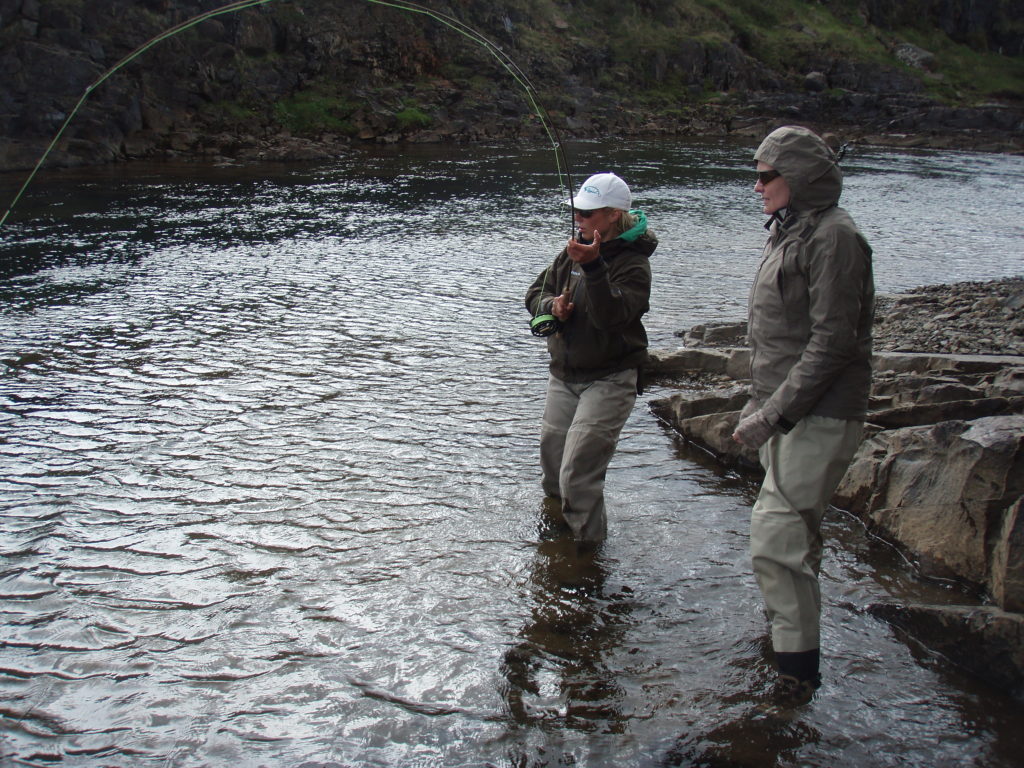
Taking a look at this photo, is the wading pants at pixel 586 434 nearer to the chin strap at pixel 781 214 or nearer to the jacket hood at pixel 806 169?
the chin strap at pixel 781 214

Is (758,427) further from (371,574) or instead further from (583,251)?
(371,574)

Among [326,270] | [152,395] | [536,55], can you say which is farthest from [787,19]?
[152,395]

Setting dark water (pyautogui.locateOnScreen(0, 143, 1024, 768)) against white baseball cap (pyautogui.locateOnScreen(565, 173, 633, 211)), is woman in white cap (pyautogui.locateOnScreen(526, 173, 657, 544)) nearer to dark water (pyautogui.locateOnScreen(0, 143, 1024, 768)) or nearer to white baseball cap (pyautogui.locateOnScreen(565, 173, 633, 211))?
white baseball cap (pyautogui.locateOnScreen(565, 173, 633, 211))

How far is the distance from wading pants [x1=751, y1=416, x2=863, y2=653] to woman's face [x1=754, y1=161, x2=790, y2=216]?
3.08 feet

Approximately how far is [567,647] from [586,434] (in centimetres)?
126

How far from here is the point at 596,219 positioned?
5.01 metres

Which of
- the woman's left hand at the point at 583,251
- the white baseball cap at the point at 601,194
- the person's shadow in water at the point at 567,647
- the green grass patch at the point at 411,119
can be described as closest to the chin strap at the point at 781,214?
the woman's left hand at the point at 583,251

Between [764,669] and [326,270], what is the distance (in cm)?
1248

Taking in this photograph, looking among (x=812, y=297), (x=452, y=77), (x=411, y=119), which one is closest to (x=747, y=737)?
(x=812, y=297)

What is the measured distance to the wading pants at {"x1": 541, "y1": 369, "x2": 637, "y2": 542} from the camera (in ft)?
17.1

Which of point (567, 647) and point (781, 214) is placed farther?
point (567, 647)

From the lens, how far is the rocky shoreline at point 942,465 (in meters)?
4.40

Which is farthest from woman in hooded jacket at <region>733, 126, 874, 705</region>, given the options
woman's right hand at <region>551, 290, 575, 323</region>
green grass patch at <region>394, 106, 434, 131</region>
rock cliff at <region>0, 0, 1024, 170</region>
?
green grass patch at <region>394, 106, 434, 131</region>

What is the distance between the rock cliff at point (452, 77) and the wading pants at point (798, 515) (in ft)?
26.1
